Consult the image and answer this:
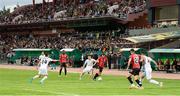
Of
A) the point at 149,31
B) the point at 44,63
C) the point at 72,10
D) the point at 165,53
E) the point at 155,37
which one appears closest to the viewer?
the point at 44,63

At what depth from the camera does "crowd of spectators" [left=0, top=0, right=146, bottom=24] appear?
75.9 metres

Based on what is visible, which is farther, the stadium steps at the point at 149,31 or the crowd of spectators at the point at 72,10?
the crowd of spectators at the point at 72,10

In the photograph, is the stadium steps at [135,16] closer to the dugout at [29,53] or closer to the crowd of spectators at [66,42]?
the crowd of spectators at [66,42]

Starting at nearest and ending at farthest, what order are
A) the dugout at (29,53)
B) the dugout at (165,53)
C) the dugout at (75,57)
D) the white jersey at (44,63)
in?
the white jersey at (44,63) < the dugout at (165,53) < the dugout at (75,57) < the dugout at (29,53)

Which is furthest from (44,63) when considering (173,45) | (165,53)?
(173,45)

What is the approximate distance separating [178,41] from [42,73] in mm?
29838

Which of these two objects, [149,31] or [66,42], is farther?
[66,42]

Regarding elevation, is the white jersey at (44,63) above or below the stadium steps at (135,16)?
below

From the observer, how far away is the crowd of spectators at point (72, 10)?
75875 mm

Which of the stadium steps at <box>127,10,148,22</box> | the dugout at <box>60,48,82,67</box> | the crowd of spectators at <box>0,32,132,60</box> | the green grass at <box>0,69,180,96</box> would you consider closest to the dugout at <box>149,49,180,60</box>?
the crowd of spectators at <box>0,32,132,60</box>

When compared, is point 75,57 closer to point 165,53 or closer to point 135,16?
point 135,16

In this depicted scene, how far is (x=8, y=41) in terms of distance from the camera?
100 metres

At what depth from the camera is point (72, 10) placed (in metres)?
87.8

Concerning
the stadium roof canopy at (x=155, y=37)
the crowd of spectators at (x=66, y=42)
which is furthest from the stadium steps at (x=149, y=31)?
the stadium roof canopy at (x=155, y=37)
